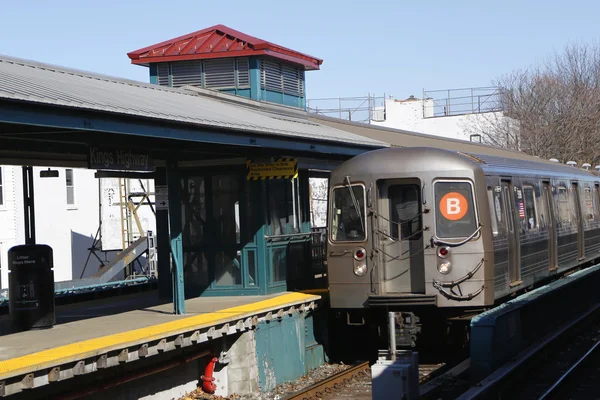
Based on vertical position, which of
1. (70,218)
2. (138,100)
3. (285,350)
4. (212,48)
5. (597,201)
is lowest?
(285,350)

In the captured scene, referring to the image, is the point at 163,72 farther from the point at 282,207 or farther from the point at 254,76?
the point at 282,207

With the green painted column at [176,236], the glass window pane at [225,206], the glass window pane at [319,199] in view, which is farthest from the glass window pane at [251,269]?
the glass window pane at [319,199]

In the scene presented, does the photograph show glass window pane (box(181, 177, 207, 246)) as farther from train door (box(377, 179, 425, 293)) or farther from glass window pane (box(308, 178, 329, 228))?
glass window pane (box(308, 178, 329, 228))

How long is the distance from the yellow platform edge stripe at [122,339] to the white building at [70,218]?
52.9ft

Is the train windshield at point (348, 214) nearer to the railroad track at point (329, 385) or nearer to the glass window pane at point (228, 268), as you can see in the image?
the railroad track at point (329, 385)

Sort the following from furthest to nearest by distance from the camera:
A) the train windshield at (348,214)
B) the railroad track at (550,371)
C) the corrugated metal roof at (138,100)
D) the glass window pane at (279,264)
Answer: the glass window pane at (279,264) → the train windshield at (348,214) → the railroad track at (550,371) → the corrugated metal roof at (138,100)

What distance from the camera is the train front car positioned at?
1267 centimetres

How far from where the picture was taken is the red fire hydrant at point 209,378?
40.0 feet

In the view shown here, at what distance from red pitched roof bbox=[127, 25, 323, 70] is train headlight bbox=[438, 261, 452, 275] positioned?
278 inches

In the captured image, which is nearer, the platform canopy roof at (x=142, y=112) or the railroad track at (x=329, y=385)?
the platform canopy roof at (x=142, y=112)

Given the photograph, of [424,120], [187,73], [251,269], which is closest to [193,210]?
[251,269]

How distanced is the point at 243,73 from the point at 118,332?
339 inches

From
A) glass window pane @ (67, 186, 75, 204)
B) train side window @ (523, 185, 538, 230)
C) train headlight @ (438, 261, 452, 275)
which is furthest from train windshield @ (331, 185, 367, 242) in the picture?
glass window pane @ (67, 186, 75, 204)

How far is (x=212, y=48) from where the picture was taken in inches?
731
